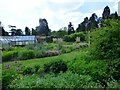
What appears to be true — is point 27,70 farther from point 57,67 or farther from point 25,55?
point 25,55

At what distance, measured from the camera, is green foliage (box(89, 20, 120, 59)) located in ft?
20.7

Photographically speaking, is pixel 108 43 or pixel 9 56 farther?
pixel 9 56

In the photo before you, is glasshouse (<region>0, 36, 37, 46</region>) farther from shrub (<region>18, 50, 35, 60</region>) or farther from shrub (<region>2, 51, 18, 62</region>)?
shrub (<region>18, 50, 35, 60</region>)

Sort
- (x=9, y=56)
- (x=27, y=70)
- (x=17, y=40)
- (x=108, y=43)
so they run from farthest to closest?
1. (x=17, y=40)
2. (x=9, y=56)
3. (x=27, y=70)
4. (x=108, y=43)

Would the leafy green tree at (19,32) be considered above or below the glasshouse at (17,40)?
above

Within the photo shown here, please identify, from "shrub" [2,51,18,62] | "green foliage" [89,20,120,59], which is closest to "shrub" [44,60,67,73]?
"green foliage" [89,20,120,59]

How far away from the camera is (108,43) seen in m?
6.38

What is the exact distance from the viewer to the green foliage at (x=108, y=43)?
6305 millimetres

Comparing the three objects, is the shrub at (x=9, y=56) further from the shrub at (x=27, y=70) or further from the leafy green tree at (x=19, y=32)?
the leafy green tree at (x=19, y=32)

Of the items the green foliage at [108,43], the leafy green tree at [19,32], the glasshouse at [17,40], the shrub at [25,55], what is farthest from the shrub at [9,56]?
the leafy green tree at [19,32]

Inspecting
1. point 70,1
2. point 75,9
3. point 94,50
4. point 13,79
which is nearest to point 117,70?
point 94,50

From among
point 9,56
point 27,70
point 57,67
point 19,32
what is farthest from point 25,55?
point 19,32

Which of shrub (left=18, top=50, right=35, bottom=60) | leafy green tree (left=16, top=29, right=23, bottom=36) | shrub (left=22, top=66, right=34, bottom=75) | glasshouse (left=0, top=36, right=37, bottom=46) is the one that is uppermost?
leafy green tree (left=16, top=29, right=23, bottom=36)

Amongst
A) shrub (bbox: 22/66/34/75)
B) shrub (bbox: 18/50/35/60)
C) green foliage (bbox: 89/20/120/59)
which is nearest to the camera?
green foliage (bbox: 89/20/120/59)
